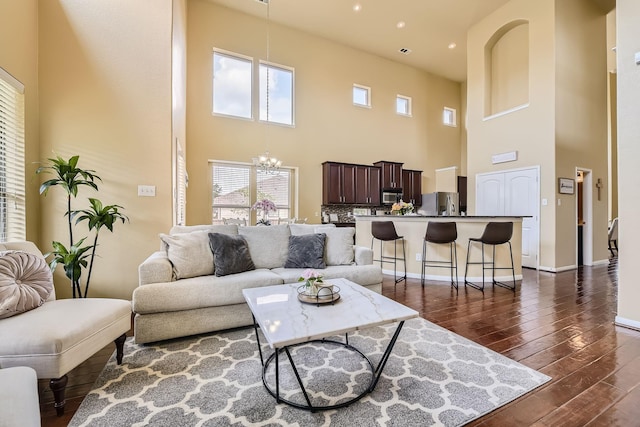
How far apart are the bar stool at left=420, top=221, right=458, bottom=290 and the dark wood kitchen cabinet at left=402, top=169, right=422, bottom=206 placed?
3.70 meters

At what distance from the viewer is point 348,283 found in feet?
7.52

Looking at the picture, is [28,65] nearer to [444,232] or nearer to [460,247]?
[444,232]

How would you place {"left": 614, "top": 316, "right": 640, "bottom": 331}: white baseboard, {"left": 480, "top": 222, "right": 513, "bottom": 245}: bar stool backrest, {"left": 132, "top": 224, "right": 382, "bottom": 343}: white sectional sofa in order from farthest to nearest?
{"left": 480, "top": 222, "right": 513, "bottom": 245}: bar stool backrest < {"left": 614, "top": 316, "right": 640, "bottom": 331}: white baseboard < {"left": 132, "top": 224, "right": 382, "bottom": 343}: white sectional sofa

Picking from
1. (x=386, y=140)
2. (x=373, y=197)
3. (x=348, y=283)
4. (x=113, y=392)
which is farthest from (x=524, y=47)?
(x=113, y=392)

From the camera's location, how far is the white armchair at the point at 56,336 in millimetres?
1401

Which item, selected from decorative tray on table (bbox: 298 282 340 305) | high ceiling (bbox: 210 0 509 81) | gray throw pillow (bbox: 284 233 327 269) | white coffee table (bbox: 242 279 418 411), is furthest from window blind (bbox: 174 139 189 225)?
high ceiling (bbox: 210 0 509 81)

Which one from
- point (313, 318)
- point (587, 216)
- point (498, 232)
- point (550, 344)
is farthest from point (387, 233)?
point (587, 216)

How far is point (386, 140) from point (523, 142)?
11.4ft

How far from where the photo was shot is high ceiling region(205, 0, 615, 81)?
5898 millimetres

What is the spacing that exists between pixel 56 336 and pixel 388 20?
25.2 ft

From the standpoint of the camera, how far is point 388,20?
6434mm

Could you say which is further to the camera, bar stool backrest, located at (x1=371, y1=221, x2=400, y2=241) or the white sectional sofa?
bar stool backrest, located at (x1=371, y1=221, x2=400, y2=241)

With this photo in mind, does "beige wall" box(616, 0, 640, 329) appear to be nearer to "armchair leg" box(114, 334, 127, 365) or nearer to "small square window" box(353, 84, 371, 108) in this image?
"armchair leg" box(114, 334, 127, 365)

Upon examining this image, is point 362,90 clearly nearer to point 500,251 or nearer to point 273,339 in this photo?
point 500,251
